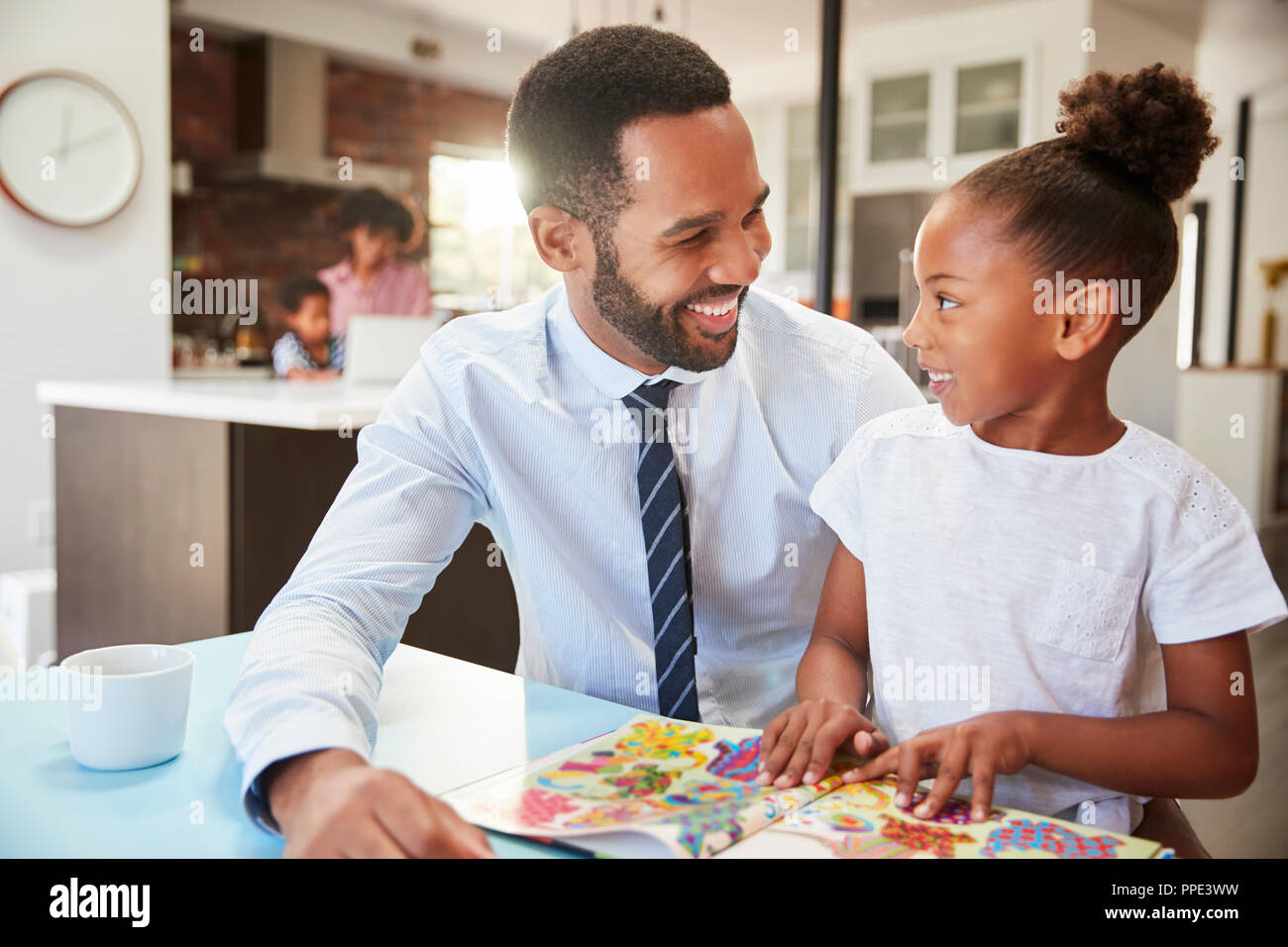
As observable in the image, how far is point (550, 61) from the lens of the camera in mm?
1267

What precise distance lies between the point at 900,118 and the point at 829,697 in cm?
552

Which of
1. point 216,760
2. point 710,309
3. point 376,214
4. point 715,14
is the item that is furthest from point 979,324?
point 715,14

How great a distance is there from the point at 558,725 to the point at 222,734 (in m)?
0.28

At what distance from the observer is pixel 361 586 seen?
1.01 metres

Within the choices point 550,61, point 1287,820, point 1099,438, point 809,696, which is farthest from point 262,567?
point 1287,820

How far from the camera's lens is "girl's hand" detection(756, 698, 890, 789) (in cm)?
77

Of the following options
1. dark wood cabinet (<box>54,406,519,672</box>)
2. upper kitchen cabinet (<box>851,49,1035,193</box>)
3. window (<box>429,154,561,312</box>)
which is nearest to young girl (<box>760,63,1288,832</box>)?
dark wood cabinet (<box>54,406,519,672</box>)

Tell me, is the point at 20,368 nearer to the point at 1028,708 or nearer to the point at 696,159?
the point at 696,159

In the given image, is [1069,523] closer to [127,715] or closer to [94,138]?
[127,715]

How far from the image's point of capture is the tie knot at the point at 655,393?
47.8 inches

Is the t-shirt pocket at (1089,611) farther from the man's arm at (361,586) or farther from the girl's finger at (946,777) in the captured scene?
the man's arm at (361,586)

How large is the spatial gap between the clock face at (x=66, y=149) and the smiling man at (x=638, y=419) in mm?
3068

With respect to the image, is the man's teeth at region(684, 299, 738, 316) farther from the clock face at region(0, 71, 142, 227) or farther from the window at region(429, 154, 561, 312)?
the window at region(429, 154, 561, 312)

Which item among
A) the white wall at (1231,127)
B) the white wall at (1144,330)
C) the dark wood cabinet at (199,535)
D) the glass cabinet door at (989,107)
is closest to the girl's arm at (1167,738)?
the dark wood cabinet at (199,535)
